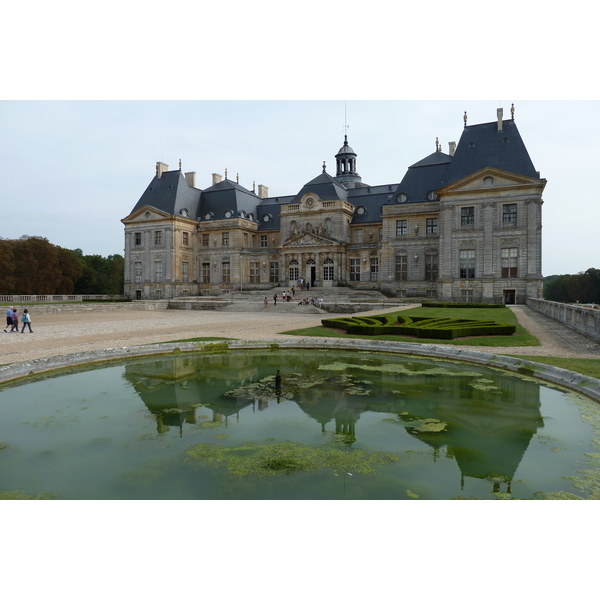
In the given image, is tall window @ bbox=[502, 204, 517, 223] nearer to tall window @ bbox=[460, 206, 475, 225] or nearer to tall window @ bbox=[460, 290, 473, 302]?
tall window @ bbox=[460, 206, 475, 225]

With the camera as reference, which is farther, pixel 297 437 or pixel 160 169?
pixel 160 169

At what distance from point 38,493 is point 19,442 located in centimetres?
220

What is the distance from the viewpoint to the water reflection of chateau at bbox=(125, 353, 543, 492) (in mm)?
6895

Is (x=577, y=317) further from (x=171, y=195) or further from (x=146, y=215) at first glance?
(x=146, y=215)

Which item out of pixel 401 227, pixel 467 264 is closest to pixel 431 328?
pixel 467 264

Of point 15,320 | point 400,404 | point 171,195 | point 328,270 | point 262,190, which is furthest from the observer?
point 262,190

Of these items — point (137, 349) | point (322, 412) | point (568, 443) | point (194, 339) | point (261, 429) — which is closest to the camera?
point (568, 443)

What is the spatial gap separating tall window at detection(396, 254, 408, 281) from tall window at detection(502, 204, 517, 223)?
11825mm

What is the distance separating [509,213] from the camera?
43250 mm

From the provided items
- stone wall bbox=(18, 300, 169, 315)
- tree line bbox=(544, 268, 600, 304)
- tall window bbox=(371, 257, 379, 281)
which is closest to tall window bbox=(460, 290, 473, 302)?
tall window bbox=(371, 257, 379, 281)

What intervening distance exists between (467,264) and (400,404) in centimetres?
3934

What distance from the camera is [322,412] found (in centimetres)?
875

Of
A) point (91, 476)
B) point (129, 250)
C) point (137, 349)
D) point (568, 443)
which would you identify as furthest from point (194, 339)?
point (129, 250)

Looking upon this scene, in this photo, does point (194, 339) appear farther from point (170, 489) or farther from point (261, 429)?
point (170, 489)
